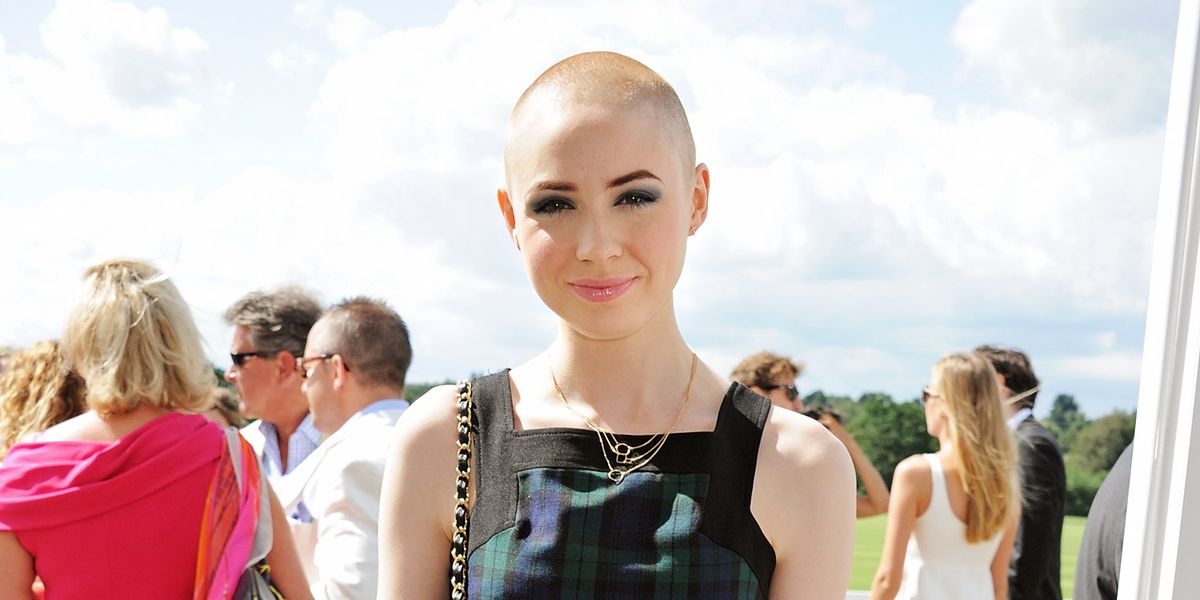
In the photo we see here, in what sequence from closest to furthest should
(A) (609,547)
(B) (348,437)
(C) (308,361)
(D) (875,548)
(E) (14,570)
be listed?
(A) (609,547) → (E) (14,570) → (B) (348,437) → (C) (308,361) → (D) (875,548)

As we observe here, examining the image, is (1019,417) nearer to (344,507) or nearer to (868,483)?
(868,483)

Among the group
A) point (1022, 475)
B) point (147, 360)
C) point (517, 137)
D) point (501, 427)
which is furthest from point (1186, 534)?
point (1022, 475)

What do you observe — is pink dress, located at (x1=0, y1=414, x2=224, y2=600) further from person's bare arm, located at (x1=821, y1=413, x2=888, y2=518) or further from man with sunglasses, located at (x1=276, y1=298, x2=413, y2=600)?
person's bare arm, located at (x1=821, y1=413, x2=888, y2=518)

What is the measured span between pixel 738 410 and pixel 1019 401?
428 cm

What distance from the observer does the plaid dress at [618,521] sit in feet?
4.48

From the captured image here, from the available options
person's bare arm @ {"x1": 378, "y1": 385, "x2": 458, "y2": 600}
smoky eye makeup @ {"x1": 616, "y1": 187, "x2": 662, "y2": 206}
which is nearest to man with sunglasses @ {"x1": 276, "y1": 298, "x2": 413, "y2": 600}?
person's bare arm @ {"x1": 378, "y1": 385, "x2": 458, "y2": 600}

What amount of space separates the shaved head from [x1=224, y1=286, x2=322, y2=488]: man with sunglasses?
336cm

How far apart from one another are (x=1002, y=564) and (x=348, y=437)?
2.92 m

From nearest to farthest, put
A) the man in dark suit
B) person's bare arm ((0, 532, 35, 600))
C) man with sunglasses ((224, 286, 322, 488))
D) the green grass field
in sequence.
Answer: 1. person's bare arm ((0, 532, 35, 600))
2. man with sunglasses ((224, 286, 322, 488))
3. the man in dark suit
4. the green grass field

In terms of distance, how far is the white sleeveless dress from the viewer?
4.74 m

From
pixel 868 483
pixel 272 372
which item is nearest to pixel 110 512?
pixel 272 372

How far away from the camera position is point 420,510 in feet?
4.78

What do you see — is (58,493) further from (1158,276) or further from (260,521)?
(1158,276)

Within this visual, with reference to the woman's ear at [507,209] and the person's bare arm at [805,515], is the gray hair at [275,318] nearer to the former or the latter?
the woman's ear at [507,209]
